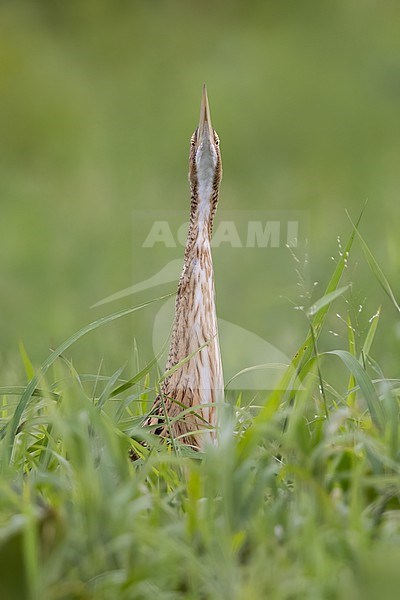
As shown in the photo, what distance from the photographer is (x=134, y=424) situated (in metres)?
2.49

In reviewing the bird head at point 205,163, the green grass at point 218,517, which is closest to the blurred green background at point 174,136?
the bird head at point 205,163

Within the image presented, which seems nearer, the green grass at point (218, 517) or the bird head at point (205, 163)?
the green grass at point (218, 517)

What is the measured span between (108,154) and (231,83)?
93 centimetres

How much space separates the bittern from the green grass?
1.01ft

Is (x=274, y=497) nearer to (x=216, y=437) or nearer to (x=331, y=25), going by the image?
(x=216, y=437)

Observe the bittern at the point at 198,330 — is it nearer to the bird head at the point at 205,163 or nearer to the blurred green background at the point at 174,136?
the bird head at the point at 205,163

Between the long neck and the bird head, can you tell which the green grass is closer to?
the long neck

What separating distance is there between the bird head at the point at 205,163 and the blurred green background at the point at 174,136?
170 centimetres

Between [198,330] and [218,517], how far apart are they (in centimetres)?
72

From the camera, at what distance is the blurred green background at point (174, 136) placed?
5398 mm

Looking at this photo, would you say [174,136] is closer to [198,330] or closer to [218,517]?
[198,330]

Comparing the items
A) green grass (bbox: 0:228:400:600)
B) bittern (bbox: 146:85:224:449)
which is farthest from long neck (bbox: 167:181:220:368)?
green grass (bbox: 0:228:400:600)

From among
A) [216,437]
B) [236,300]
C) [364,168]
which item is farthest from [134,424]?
[364,168]

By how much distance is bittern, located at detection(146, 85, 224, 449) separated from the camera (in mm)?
2643
